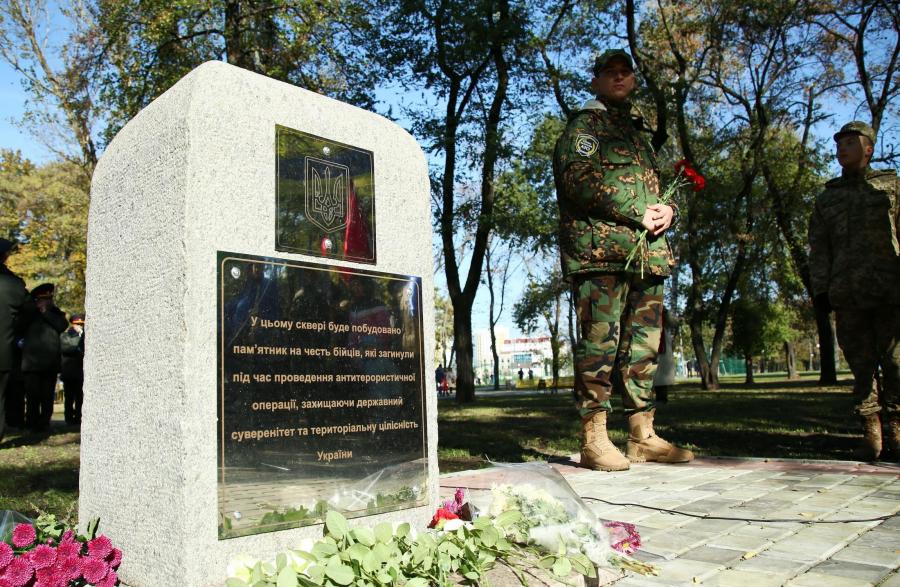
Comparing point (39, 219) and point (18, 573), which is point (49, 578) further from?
point (39, 219)

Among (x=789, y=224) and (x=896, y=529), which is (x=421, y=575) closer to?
(x=896, y=529)

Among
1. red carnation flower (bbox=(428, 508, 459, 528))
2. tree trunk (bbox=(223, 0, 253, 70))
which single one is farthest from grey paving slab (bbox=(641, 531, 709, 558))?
tree trunk (bbox=(223, 0, 253, 70))

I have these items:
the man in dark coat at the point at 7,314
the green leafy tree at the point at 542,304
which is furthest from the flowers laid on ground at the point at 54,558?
the green leafy tree at the point at 542,304

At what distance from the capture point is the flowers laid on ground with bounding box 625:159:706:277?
4.62 metres

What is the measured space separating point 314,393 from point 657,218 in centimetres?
290

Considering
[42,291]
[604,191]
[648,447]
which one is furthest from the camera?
[42,291]

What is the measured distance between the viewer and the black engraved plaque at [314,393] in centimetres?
245

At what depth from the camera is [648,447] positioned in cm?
505

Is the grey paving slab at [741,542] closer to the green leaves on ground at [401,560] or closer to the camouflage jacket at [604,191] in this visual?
the green leaves on ground at [401,560]

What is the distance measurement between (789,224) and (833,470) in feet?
63.2

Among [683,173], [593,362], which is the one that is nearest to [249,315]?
[593,362]

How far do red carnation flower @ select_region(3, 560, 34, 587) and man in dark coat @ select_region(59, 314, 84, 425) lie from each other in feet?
33.7

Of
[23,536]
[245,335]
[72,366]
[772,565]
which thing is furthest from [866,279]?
[72,366]

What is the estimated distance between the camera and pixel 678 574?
2.47 m
